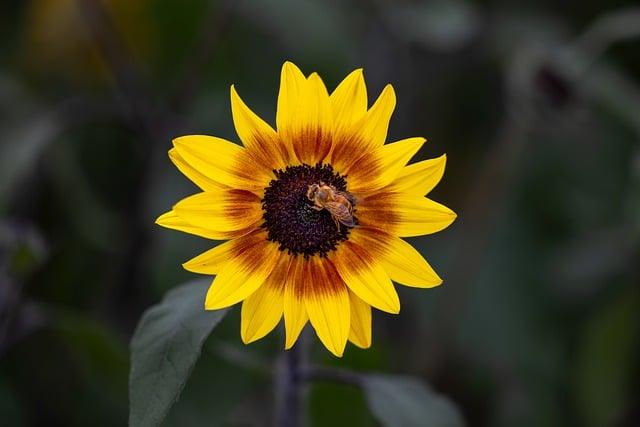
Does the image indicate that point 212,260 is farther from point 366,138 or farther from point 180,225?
point 366,138

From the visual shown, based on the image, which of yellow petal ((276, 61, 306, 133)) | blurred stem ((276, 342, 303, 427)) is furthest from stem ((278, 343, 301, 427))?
yellow petal ((276, 61, 306, 133))

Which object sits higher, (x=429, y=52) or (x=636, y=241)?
(x=429, y=52)

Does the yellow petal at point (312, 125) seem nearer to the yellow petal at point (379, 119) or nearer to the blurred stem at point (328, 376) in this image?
the yellow petal at point (379, 119)

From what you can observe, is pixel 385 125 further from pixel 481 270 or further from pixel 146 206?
pixel 481 270

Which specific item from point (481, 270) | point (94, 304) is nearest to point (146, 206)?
point (94, 304)

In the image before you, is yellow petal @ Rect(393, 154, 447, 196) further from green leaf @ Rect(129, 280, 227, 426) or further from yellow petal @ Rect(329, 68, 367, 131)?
green leaf @ Rect(129, 280, 227, 426)

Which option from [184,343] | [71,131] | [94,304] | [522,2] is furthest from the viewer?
[522,2]
